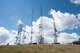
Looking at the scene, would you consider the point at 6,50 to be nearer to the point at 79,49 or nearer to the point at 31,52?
the point at 31,52

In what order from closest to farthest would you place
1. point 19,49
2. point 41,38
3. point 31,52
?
point 31,52
point 19,49
point 41,38

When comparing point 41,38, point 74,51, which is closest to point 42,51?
point 74,51

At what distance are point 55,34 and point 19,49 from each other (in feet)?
154

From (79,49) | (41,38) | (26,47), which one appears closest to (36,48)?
(26,47)

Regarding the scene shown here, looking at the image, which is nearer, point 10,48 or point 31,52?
point 31,52

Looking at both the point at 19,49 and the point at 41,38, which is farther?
the point at 41,38

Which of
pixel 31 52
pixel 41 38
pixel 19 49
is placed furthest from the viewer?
pixel 41 38

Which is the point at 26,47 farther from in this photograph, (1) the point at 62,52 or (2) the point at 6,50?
(1) the point at 62,52

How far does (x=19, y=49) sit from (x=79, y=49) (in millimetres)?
21036

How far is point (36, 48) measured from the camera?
217 ft

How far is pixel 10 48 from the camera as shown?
6625cm

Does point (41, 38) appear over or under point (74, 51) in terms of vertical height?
over

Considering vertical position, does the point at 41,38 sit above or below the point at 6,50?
above

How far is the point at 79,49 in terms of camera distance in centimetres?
6644
